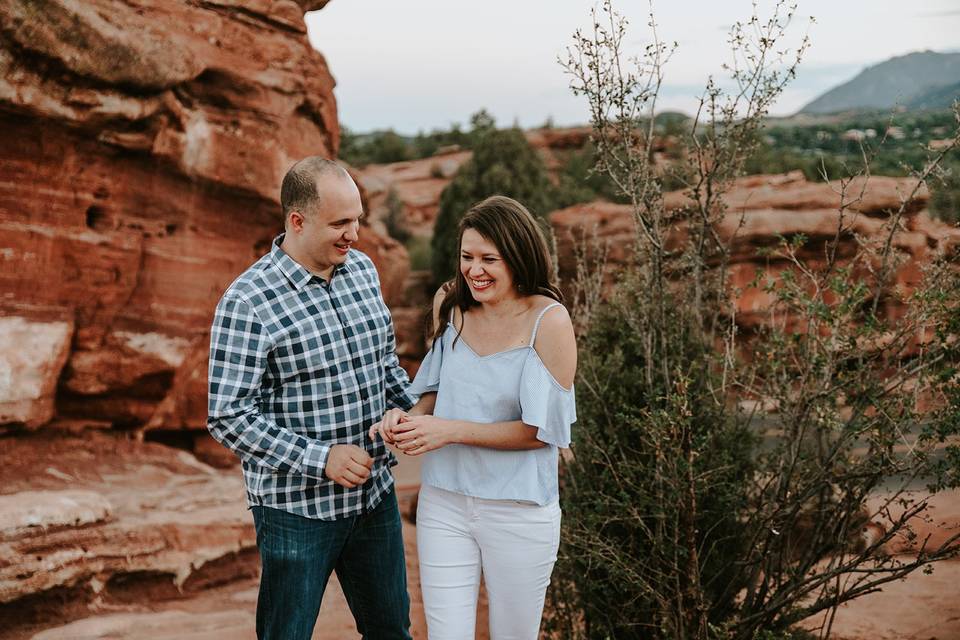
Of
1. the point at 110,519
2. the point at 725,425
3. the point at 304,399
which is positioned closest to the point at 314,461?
the point at 304,399

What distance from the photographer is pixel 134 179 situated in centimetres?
743

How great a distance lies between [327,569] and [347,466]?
1.59 ft

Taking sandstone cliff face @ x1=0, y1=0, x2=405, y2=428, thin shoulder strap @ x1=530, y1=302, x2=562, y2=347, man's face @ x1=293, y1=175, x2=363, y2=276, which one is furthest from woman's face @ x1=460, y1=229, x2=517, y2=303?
sandstone cliff face @ x1=0, y1=0, x2=405, y2=428

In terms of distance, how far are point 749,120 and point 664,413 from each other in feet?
4.79

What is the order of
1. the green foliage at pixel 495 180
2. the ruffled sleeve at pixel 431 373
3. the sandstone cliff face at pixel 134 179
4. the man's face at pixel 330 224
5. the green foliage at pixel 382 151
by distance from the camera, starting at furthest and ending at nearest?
the green foliage at pixel 382 151 < the green foliage at pixel 495 180 < the sandstone cliff face at pixel 134 179 < the ruffled sleeve at pixel 431 373 < the man's face at pixel 330 224

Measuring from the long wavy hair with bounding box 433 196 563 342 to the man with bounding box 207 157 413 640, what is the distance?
412mm

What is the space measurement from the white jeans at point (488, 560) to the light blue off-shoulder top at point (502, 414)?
0.06 metres

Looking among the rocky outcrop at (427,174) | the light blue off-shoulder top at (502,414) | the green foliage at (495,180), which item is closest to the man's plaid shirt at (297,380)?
the light blue off-shoulder top at (502,414)

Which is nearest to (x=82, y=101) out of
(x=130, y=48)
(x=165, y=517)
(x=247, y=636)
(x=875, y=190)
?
(x=130, y=48)

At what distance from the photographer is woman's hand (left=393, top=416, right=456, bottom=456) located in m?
2.49

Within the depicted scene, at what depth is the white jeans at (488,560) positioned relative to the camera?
2596 millimetres

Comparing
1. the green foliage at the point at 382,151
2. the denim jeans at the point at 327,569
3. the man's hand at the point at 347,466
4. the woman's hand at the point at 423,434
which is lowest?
the denim jeans at the point at 327,569

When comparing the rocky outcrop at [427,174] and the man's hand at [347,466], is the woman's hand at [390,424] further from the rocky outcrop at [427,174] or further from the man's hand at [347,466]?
the rocky outcrop at [427,174]

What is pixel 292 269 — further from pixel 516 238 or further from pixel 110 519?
pixel 110 519
